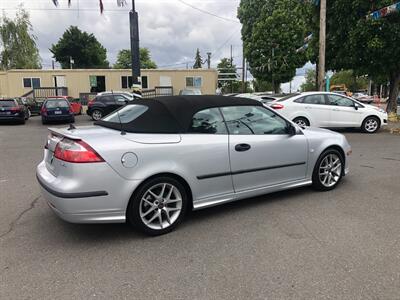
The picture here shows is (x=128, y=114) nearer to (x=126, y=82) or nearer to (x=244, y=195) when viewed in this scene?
(x=244, y=195)

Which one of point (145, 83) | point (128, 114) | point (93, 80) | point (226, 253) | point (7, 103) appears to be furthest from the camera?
point (145, 83)

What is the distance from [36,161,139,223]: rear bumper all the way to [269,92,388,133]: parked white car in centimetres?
901

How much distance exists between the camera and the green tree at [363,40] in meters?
13.9

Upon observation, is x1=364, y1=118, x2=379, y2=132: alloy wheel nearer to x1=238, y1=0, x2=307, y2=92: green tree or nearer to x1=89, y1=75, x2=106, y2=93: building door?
x1=238, y1=0, x2=307, y2=92: green tree

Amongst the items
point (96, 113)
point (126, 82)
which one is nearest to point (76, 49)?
point (126, 82)

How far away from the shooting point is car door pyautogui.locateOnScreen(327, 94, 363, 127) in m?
12.0

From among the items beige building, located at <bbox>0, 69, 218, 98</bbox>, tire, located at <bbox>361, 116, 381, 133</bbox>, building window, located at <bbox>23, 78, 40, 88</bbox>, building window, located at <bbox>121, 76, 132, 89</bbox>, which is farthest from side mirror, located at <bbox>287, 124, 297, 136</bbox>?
building window, located at <bbox>23, 78, 40, 88</bbox>

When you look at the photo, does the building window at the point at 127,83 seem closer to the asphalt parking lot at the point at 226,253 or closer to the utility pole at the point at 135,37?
the utility pole at the point at 135,37

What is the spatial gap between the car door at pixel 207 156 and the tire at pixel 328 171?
5.33 ft

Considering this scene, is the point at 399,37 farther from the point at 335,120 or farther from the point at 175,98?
the point at 175,98

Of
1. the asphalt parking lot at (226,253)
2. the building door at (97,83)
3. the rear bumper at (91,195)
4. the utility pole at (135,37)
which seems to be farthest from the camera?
the building door at (97,83)

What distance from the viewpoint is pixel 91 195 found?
3.46m

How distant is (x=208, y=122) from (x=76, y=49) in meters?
57.4

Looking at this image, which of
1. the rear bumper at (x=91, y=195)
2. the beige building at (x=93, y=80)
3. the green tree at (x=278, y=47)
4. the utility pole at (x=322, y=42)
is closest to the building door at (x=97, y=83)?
the beige building at (x=93, y=80)
